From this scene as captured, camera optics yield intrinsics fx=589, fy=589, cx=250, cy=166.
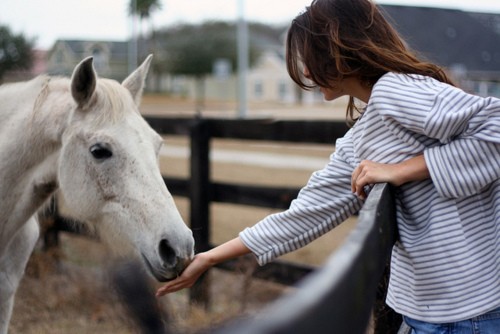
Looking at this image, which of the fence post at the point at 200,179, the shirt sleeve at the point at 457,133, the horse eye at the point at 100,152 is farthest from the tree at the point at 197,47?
the shirt sleeve at the point at 457,133

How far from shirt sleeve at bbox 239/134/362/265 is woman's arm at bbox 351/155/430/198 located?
3.7 inches

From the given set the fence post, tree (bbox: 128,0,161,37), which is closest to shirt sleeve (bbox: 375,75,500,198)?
the fence post

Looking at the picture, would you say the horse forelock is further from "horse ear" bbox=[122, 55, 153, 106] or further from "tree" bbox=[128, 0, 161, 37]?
"tree" bbox=[128, 0, 161, 37]

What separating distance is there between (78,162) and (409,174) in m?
1.53

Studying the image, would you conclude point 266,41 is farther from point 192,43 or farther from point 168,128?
point 168,128

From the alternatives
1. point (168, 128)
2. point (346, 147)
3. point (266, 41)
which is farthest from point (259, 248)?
point (266, 41)

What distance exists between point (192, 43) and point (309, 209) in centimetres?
4873

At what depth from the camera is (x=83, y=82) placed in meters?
2.51

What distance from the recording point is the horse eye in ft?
7.91

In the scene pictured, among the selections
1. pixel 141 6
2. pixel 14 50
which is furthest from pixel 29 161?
pixel 14 50

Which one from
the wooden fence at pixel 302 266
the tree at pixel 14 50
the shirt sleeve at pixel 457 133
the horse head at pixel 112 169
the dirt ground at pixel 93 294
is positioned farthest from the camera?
the tree at pixel 14 50

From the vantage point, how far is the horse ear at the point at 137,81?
115 inches

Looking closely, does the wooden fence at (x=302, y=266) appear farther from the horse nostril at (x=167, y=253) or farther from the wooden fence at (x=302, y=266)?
the horse nostril at (x=167, y=253)

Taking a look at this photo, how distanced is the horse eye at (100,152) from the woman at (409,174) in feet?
3.05
